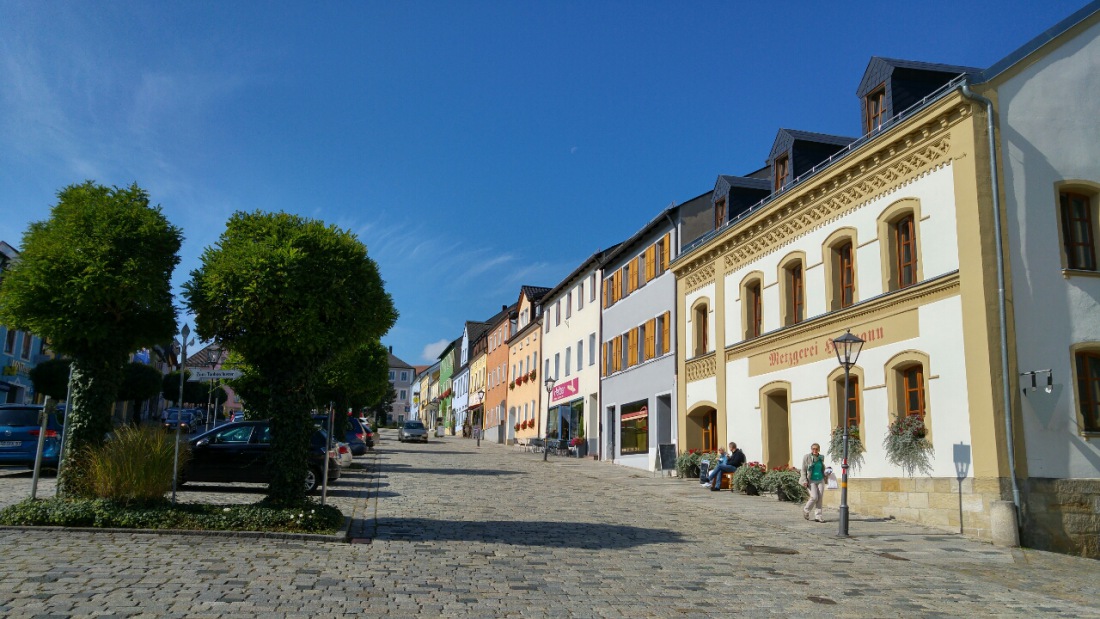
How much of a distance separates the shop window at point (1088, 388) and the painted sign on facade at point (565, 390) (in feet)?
85.1

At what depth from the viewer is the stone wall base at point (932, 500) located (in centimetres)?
1371

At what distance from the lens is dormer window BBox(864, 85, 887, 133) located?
58.4 feet

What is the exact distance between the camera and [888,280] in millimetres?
16750

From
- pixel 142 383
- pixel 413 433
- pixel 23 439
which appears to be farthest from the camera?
pixel 413 433

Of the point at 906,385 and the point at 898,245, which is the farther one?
the point at 898,245

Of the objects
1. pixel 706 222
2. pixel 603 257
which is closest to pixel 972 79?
pixel 706 222

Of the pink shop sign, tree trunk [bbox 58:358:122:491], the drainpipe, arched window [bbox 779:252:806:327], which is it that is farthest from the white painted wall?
the pink shop sign

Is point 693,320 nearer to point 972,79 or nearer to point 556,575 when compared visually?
point 972,79

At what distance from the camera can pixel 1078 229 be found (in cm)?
1535

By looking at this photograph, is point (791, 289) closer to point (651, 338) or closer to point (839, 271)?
point (839, 271)

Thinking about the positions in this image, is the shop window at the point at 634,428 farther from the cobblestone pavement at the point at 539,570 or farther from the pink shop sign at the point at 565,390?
the cobblestone pavement at the point at 539,570

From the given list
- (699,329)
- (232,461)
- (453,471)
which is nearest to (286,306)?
(232,461)

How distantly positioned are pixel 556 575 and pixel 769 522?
7286mm

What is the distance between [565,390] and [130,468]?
100 feet
